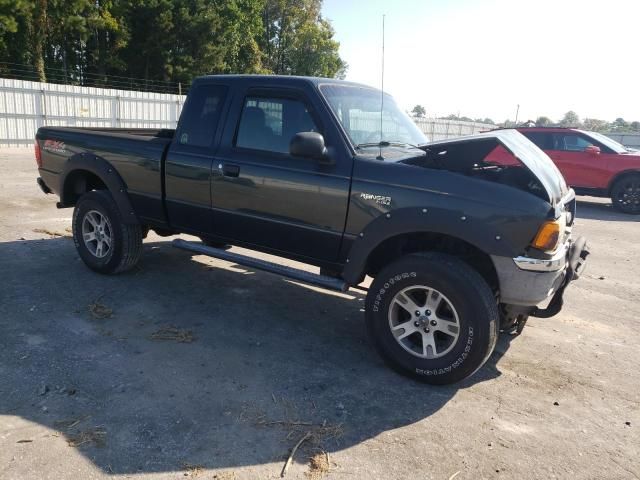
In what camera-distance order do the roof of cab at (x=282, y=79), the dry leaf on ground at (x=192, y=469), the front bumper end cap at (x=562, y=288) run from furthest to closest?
the roof of cab at (x=282, y=79), the front bumper end cap at (x=562, y=288), the dry leaf on ground at (x=192, y=469)

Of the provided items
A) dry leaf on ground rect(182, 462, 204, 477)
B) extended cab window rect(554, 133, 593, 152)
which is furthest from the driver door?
extended cab window rect(554, 133, 593, 152)

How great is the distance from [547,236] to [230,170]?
2.55m

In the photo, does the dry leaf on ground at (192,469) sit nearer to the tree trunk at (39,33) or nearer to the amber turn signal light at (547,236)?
the amber turn signal light at (547,236)

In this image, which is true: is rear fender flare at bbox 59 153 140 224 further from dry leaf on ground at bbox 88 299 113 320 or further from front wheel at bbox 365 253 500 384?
front wheel at bbox 365 253 500 384

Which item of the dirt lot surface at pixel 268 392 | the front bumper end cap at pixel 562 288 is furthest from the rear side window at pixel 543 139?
the front bumper end cap at pixel 562 288

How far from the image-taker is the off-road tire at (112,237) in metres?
5.34

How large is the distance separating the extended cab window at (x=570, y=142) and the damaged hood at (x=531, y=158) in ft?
28.6

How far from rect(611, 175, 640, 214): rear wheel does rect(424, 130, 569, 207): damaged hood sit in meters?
8.59

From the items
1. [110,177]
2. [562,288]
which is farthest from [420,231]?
[110,177]

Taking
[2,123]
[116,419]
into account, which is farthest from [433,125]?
[116,419]

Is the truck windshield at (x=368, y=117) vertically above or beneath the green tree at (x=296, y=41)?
beneath

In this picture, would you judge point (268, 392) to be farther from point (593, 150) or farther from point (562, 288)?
point (593, 150)

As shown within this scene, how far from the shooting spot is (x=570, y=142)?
39.5 ft

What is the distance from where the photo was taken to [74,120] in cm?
2106
